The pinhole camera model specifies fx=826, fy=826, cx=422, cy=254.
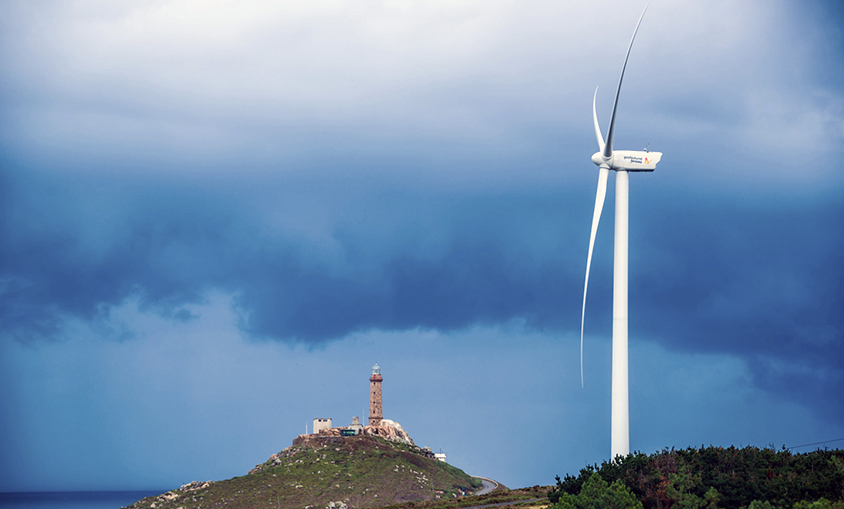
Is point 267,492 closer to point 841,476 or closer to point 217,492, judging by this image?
point 217,492

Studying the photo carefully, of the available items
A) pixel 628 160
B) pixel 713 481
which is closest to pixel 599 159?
pixel 628 160

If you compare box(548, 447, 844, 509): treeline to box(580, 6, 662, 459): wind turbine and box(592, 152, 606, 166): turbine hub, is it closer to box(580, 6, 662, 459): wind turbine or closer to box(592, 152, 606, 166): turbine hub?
box(580, 6, 662, 459): wind turbine

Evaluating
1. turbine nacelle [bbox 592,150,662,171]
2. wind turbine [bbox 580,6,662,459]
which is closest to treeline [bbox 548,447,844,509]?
wind turbine [bbox 580,6,662,459]

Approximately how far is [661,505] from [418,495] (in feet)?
447

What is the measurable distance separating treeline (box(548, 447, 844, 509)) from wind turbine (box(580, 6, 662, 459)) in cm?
503

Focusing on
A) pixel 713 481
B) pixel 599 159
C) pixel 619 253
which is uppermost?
pixel 599 159

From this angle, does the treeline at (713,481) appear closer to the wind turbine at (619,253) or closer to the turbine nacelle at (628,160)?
the wind turbine at (619,253)

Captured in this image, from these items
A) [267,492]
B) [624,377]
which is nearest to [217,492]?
[267,492]

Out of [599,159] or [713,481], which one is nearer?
[713,481]

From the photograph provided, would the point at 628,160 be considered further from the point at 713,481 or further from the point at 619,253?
the point at 713,481

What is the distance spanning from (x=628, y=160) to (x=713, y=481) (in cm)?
2970

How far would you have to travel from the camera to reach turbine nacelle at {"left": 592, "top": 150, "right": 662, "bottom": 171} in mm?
73750

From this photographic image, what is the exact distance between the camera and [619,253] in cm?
7044

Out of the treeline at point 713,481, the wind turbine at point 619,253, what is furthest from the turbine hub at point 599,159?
the treeline at point 713,481
